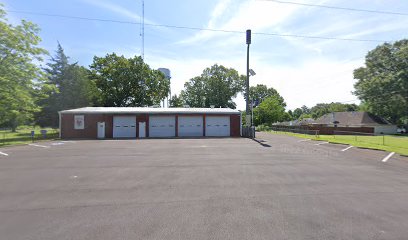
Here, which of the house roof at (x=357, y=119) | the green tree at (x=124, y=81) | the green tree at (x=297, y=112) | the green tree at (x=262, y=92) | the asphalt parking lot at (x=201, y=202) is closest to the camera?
the asphalt parking lot at (x=201, y=202)

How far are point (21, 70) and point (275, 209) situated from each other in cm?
2819

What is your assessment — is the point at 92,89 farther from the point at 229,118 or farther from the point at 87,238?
the point at 87,238

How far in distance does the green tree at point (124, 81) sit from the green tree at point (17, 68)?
2000cm

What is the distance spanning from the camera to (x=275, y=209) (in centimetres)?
511

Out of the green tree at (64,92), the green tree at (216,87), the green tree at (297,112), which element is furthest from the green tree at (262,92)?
the green tree at (64,92)

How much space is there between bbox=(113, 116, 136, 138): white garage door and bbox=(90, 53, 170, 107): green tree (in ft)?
69.4

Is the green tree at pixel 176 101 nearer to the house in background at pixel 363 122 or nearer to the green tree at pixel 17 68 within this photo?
the house in background at pixel 363 122

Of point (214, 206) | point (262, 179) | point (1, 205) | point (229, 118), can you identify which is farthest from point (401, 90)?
point (1, 205)

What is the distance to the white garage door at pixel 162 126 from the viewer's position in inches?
1069

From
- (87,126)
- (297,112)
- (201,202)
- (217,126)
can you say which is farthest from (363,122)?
(297,112)

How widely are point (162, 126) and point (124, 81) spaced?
23041mm

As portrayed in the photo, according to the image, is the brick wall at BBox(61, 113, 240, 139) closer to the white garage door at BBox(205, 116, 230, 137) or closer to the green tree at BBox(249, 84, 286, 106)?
the white garage door at BBox(205, 116, 230, 137)

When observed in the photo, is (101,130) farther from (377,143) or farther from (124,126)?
(377,143)

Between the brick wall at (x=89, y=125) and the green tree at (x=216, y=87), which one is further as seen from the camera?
the green tree at (x=216, y=87)
